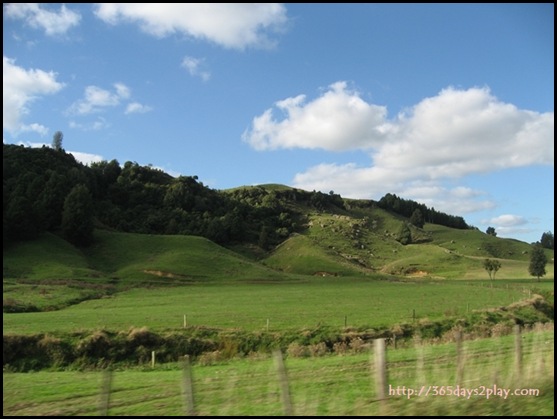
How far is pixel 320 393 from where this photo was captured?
1276 centimetres

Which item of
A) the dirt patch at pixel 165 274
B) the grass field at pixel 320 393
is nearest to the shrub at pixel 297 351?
the grass field at pixel 320 393

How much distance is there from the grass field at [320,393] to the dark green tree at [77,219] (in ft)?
339

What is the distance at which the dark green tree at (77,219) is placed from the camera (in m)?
114

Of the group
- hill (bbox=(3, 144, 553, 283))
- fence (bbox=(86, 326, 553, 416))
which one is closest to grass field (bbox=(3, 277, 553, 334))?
fence (bbox=(86, 326, 553, 416))

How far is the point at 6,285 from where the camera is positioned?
2514 inches

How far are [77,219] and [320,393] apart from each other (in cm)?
11453

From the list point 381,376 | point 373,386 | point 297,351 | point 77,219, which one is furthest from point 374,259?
point 381,376

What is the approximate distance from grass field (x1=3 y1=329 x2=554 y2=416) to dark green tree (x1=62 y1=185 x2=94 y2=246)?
339ft

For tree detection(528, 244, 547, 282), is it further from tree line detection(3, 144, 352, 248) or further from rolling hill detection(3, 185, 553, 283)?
tree line detection(3, 144, 352, 248)

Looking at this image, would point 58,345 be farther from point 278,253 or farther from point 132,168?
point 132,168

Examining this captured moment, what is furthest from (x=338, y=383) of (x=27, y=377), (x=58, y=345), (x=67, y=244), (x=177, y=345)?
(x=67, y=244)

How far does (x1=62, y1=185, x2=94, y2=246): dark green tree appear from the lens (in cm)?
11444

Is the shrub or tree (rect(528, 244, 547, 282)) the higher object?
tree (rect(528, 244, 547, 282))

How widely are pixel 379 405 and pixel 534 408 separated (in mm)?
3204
